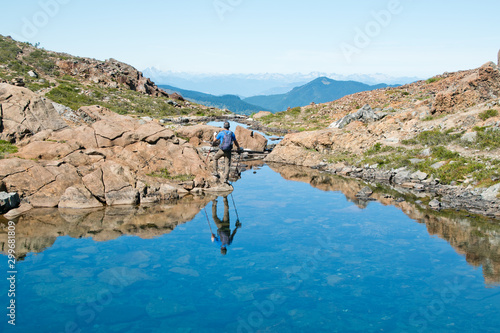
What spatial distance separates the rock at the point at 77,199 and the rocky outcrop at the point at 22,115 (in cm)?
721

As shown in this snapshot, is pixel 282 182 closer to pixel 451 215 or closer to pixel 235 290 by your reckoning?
pixel 451 215

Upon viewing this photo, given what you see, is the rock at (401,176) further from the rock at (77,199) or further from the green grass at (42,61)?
the green grass at (42,61)

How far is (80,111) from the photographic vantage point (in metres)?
32.2

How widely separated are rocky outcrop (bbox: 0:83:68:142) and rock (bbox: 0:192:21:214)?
690 cm

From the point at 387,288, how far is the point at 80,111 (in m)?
28.4

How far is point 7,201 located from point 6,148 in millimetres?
5484

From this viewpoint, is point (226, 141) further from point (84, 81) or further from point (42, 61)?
point (42, 61)

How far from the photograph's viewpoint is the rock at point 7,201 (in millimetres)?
17141

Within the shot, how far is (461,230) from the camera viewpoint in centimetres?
1694

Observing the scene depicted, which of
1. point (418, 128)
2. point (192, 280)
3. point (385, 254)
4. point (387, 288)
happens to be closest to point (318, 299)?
point (387, 288)

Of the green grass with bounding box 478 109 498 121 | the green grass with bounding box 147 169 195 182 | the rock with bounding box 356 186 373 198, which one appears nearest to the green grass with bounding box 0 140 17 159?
the green grass with bounding box 147 169 195 182

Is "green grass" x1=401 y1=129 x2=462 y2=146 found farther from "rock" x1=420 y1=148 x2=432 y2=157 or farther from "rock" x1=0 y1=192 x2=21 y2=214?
"rock" x1=0 y1=192 x2=21 y2=214

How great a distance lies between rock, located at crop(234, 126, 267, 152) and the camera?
39.7 metres
